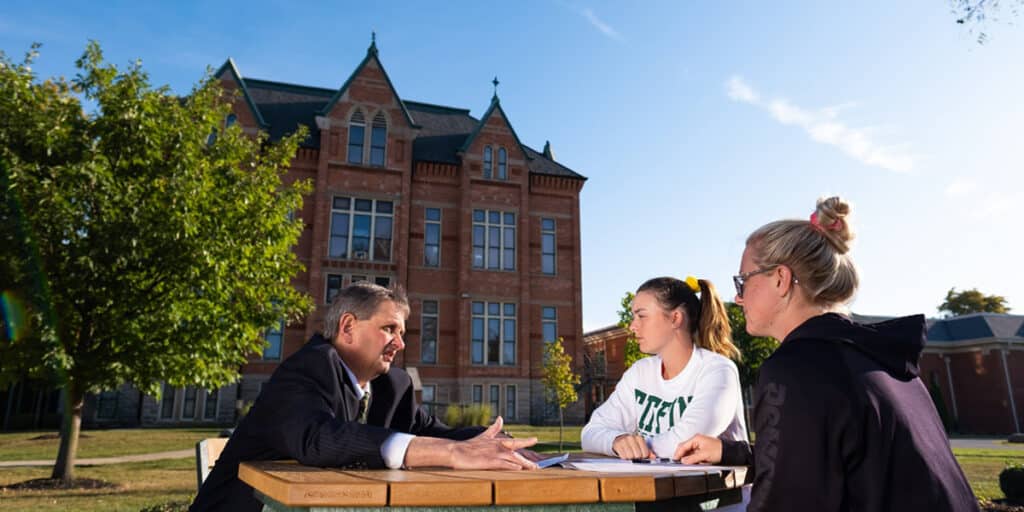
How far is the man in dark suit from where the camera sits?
190cm

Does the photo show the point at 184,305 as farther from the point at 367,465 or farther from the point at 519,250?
the point at 519,250

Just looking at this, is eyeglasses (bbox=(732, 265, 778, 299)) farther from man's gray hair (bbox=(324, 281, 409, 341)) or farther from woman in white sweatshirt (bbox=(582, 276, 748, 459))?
man's gray hair (bbox=(324, 281, 409, 341))

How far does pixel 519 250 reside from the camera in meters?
27.2

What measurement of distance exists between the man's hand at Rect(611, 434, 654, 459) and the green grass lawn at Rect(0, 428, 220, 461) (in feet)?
45.4

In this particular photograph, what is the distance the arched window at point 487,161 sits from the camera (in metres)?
27.6

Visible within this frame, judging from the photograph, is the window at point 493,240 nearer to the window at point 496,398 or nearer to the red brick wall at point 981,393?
the window at point 496,398

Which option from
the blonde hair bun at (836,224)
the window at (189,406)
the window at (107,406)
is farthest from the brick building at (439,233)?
the blonde hair bun at (836,224)

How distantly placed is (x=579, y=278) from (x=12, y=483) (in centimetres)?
2119

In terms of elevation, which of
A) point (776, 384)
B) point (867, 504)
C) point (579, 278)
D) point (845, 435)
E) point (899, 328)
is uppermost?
point (579, 278)

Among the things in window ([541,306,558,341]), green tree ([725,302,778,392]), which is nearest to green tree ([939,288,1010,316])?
green tree ([725,302,778,392])

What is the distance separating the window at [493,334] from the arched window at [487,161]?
5976 millimetres

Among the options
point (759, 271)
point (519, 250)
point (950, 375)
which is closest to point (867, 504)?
point (759, 271)

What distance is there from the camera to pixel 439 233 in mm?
26859

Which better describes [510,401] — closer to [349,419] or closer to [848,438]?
[349,419]
